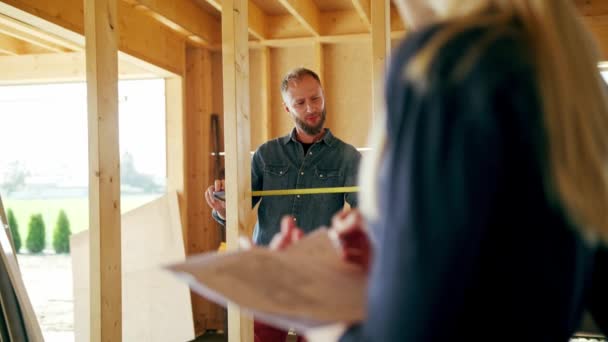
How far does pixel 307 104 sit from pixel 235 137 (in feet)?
1.99

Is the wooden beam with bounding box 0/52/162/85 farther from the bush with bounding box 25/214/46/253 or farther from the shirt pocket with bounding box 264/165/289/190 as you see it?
the shirt pocket with bounding box 264/165/289/190

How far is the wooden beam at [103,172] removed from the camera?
2.33 metres

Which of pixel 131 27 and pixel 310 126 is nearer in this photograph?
pixel 310 126

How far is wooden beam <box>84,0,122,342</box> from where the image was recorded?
2.33 m

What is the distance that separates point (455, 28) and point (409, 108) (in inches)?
3.5

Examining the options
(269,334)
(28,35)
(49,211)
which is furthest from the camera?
(49,211)

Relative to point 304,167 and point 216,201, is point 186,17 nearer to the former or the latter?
point 304,167

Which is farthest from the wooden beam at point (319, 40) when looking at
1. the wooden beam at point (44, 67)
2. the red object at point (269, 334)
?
the red object at point (269, 334)

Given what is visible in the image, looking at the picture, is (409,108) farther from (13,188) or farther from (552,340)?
(13,188)

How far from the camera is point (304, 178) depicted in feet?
10.0

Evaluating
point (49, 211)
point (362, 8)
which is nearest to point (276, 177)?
point (362, 8)

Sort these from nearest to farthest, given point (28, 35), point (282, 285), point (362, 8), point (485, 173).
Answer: point (485, 173) → point (282, 285) → point (362, 8) → point (28, 35)

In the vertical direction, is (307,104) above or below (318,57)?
below

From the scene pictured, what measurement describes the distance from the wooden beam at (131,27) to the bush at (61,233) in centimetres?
239
